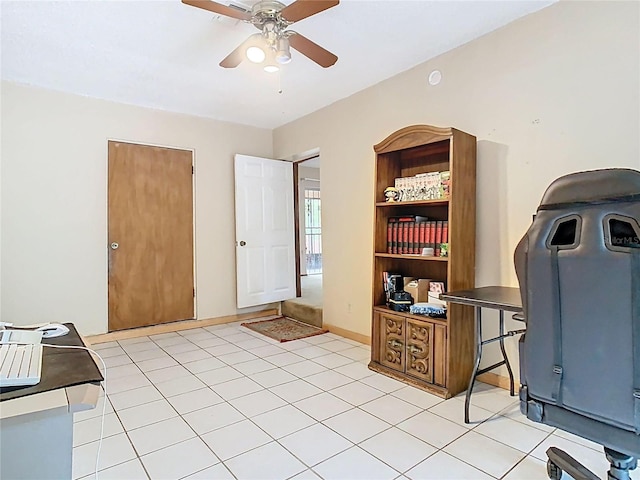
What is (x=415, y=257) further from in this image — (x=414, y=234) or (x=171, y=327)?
(x=171, y=327)

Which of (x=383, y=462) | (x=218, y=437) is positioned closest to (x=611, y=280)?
(x=383, y=462)

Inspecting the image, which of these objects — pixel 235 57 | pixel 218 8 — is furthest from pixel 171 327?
pixel 218 8

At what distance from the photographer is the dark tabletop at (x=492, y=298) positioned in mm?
2010

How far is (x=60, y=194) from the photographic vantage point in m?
3.80

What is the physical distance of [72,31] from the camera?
265 cm

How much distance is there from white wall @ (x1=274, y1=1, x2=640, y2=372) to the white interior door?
152 cm

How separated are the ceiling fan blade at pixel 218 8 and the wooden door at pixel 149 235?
2.59 m

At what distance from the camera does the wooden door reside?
13.6 feet

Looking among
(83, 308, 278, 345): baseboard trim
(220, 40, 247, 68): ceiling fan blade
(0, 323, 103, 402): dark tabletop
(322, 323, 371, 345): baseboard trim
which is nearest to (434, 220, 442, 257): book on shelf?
(322, 323, 371, 345): baseboard trim

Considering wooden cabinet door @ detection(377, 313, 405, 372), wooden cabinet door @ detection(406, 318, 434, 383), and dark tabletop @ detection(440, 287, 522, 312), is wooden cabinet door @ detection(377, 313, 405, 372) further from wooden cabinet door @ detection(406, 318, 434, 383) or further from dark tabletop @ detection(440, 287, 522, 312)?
dark tabletop @ detection(440, 287, 522, 312)

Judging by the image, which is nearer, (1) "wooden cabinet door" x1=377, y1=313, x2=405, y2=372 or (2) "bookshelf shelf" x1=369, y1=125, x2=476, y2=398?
(2) "bookshelf shelf" x1=369, y1=125, x2=476, y2=398

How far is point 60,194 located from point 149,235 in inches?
36.5

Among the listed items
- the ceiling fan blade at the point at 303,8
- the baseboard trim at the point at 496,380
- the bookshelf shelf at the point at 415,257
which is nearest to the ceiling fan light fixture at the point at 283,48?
the ceiling fan blade at the point at 303,8

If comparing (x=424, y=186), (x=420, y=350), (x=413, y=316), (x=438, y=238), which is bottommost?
(x=420, y=350)
